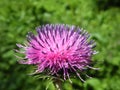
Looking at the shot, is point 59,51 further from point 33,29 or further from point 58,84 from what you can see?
point 33,29

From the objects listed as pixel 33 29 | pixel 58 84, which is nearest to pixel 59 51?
pixel 58 84

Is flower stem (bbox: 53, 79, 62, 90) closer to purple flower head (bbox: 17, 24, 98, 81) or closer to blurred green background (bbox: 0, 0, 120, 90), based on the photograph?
purple flower head (bbox: 17, 24, 98, 81)

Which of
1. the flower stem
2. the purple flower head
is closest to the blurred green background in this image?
the purple flower head

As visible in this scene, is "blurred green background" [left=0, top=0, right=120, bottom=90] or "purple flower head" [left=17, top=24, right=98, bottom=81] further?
"blurred green background" [left=0, top=0, right=120, bottom=90]

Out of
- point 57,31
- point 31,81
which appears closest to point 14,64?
point 31,81

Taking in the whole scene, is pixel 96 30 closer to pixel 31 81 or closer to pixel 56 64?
pixel 31 81

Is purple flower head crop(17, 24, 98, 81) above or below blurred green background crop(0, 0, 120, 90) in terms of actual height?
below

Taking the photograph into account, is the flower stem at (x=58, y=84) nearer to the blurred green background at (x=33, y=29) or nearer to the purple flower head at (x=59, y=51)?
the purple flower head at (x=59, y=51)
